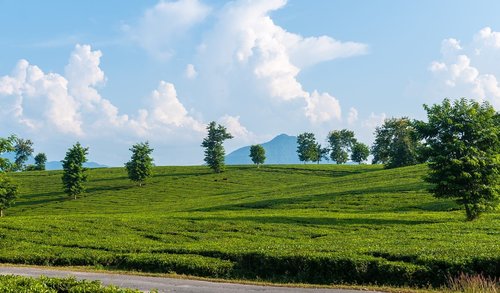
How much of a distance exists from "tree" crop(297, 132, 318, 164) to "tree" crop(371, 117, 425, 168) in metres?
44.6

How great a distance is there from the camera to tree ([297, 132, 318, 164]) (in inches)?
7057

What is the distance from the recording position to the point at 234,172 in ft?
434

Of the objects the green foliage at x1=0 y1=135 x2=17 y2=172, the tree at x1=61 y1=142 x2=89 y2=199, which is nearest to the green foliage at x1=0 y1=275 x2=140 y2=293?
the green foliage at x1=0 y1=135 x2=17 y2=172

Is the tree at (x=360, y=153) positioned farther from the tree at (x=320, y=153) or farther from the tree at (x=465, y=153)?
the tree at (x=465, y=153)

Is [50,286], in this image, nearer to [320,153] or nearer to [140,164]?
[140,164]

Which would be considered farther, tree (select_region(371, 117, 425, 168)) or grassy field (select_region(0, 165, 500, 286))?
tree (select_region(371, 117, 425, 168))

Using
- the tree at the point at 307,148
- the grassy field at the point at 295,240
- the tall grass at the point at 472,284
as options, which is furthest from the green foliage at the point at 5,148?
the tree at the point at 307,148

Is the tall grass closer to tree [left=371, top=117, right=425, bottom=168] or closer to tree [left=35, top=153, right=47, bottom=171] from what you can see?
tree [left=371, top=117, right=425, bottom=168]

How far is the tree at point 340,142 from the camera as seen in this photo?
193988 millimetres

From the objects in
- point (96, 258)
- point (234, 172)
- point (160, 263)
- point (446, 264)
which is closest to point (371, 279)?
point (446, 264)

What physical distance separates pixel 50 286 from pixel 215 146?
121m

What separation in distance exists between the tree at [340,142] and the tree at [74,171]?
370ft

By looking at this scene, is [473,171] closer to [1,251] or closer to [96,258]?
[96,258]

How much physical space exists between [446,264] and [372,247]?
17.6 feet
